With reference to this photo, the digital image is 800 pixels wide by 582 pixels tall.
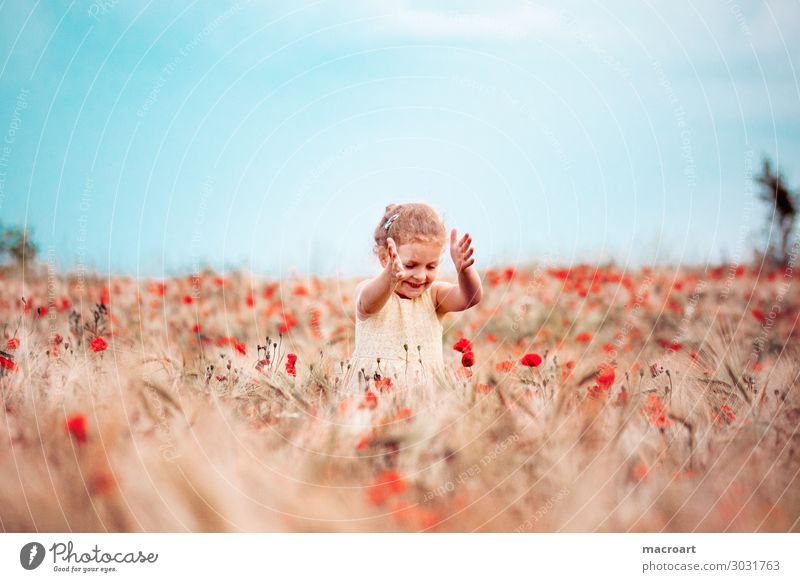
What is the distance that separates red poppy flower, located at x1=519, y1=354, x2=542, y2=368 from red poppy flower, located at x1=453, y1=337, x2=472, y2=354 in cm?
21

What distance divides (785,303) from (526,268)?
3.21 feet

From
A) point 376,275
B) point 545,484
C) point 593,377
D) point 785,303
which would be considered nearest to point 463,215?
point 376,275

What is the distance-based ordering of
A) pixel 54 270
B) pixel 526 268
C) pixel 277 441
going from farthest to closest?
pixel 526 268, pixel 54 270, pixel 277 441

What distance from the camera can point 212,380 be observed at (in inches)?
141

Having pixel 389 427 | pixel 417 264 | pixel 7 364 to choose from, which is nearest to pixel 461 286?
pixel 417 264

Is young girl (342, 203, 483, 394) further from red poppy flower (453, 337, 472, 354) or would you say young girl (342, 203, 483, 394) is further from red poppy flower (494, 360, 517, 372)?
red poppy flower (494, 360, 517, 372)

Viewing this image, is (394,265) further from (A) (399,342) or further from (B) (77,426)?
(B) (77,426)

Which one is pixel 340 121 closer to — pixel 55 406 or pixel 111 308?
pixel 111 308

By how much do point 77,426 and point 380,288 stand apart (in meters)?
1.13

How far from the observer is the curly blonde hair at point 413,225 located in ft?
11.8

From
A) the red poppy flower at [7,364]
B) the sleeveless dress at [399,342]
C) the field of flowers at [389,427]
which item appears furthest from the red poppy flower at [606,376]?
the red poppy flower at [7,364]

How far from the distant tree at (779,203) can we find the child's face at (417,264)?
4.07 feet

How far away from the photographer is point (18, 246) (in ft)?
12.1

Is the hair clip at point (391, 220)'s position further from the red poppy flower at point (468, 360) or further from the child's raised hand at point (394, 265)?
the red poppy flower at point (468, 360)
